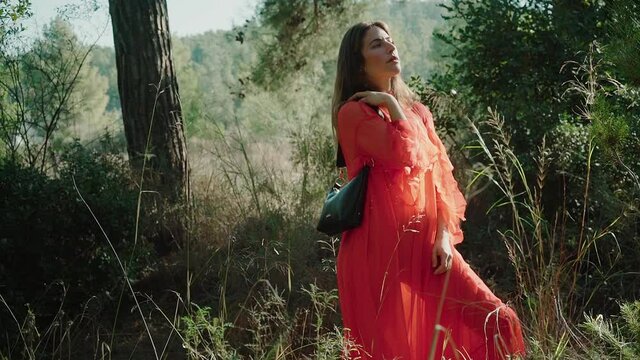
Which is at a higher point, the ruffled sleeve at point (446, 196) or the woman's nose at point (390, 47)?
the woman's nose at point (390, 47)

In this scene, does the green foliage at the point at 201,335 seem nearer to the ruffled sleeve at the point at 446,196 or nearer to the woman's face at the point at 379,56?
the ruffled sleeve at the point at 446,196

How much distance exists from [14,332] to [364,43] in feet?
8.85

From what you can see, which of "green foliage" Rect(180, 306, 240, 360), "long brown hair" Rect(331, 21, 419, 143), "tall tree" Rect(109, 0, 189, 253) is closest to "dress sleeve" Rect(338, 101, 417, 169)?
"long brown hair" Rect(331, 21, 419, 143)

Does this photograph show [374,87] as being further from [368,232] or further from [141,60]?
[141,60]

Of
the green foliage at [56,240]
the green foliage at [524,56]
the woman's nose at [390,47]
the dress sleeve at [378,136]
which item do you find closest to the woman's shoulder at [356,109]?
the dress sleeve at [378,136]

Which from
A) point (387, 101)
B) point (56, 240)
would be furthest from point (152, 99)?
point (387, 101)

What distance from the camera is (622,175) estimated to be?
182 inches

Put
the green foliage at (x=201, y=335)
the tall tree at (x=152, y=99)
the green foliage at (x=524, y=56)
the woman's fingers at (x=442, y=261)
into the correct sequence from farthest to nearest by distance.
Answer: the tall tree at (x=152, y=99) < the green foliage at (x=524, y=56) < the woman's fingers at (x=442, y=261) < the green foliage at (x=201, y=335)

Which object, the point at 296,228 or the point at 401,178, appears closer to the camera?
the point at 401,178

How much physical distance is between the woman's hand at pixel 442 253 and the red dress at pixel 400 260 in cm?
3

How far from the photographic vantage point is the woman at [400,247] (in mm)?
2754

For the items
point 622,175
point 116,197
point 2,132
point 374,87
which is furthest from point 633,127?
point 2,132

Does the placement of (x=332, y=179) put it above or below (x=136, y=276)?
above

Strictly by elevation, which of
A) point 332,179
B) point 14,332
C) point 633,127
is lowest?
point 14,332
